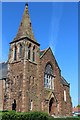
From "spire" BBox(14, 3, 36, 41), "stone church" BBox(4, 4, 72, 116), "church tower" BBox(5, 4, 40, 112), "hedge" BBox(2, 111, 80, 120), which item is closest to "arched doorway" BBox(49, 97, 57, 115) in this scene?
"stone church" BBox(4, 4, 72, 116)

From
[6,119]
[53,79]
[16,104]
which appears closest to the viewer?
[6,119]

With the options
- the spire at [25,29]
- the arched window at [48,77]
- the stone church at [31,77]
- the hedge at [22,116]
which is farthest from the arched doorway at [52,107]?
the hedge at [22,116]

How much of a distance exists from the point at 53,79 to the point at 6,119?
2109 centimetres

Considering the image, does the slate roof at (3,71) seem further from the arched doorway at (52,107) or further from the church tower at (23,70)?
the arched doorway at (52,107)

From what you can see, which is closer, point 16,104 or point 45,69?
point 16,104

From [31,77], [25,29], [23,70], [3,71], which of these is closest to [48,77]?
[31,77]

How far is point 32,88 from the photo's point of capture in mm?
36594

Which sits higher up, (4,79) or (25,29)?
(25,29)

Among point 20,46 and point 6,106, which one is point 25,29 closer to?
point 20,46

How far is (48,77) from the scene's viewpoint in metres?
41.5

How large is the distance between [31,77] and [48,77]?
547cm

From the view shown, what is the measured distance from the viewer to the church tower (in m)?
35.0

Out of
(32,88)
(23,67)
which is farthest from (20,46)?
(32,88)

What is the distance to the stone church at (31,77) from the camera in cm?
3554
